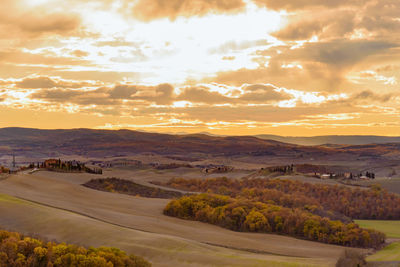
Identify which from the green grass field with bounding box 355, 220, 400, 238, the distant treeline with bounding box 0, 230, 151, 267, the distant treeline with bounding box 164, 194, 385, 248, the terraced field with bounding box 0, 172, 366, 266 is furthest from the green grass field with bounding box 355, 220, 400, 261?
the distant treeline with bounding box 0, 230, 151, 267

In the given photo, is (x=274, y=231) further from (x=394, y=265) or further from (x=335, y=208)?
(x=335, y=208)

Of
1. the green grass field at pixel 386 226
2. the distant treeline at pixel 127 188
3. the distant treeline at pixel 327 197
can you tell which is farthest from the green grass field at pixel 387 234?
the distant treeline at pixel 127 188

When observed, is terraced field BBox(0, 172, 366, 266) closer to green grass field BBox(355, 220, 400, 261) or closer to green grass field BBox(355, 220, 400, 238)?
green grass field BBox(355, 220, 400, 261)

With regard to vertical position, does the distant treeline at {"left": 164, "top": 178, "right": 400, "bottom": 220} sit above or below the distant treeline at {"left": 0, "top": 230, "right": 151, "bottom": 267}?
below

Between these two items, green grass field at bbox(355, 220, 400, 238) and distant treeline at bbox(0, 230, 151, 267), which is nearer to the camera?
distant treeline at bbox(0, 230, 151, 267)

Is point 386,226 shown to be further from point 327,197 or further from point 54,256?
point 54,256

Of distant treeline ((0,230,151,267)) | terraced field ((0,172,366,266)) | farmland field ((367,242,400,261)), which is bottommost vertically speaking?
farmland field ((367,242,400,261))

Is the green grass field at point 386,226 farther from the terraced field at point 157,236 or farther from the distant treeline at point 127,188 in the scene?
the distant treeline at point 127,188
